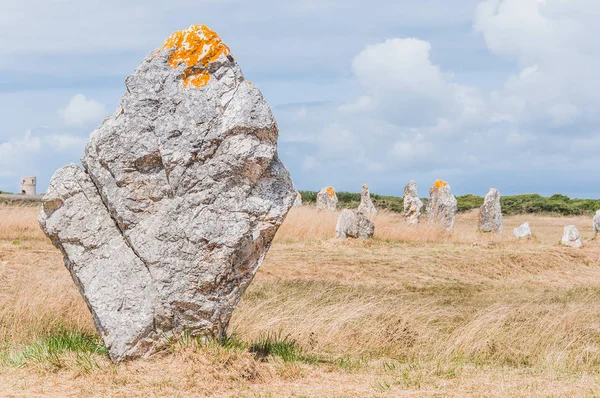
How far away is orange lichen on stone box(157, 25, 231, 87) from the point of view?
705cm

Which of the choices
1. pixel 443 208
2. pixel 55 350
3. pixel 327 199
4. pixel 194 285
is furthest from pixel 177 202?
pixel 327 199

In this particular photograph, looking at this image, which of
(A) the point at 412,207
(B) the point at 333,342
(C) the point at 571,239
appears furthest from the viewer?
(A) the point at 412,207

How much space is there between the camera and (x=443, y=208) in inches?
1107

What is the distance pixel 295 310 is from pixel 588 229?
28.7 meters

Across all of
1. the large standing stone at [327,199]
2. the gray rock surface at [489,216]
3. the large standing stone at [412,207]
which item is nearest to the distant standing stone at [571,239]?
the gray rock surface at [489,216]

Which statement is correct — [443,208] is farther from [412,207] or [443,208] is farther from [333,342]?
[333,342]

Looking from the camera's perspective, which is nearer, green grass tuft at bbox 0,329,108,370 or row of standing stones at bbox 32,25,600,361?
row of standing stones at bbox 32,25,600,361

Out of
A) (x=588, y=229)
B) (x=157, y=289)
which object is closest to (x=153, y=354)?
(x=157, y=289)

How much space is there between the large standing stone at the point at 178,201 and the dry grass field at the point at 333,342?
0.46m

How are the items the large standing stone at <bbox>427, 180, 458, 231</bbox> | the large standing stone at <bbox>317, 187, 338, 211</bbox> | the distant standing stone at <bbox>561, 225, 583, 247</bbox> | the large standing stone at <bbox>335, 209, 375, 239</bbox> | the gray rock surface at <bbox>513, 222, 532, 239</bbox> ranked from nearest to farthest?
the large standing stone at <bbox>335, 209, 375, 239</bbox> < the distant standing stone at <bbox>561, 225, 583, 247</bbox> < the gray rock surface at <bbox>513, 222, 532, 239</bbox> < the large standing stone at <bbox>427, 180, 458, 231</bbox> < the large standing stone at <bbox>317, 187, 338, 211</bbox>

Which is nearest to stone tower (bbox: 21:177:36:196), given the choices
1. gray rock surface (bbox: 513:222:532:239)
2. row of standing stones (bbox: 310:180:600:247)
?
row of standing stones (bbox: 310:180:600:247)

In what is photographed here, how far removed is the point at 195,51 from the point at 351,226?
14.3 metres

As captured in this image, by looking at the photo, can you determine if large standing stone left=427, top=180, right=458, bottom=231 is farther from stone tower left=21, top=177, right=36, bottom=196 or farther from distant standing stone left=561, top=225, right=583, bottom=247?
stone tower left=21, top=177, right=36, bottom=196

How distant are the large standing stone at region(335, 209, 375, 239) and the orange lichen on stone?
13.8 m
